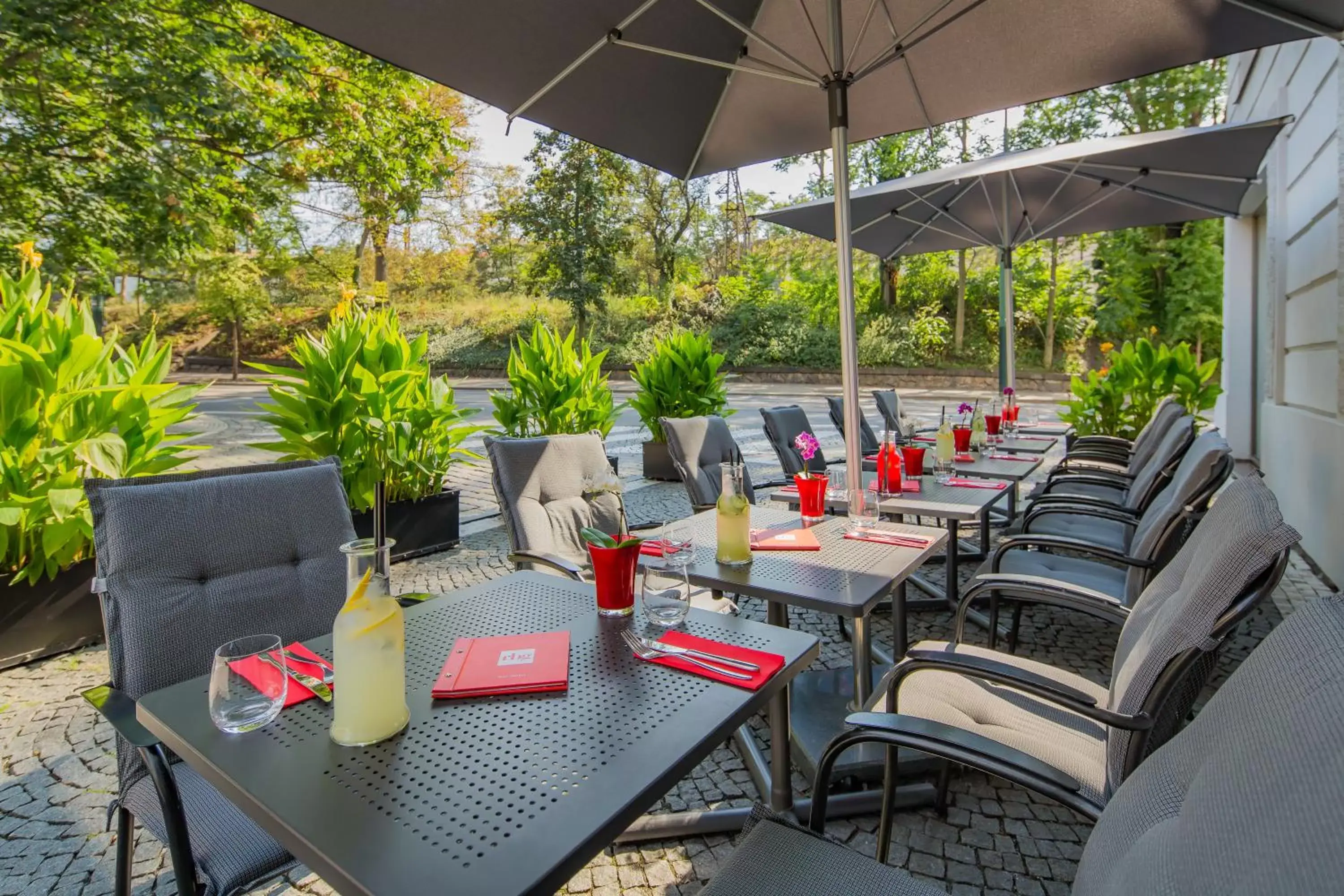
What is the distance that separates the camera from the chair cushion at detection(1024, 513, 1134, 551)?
3100 mm

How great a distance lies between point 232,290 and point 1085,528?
24955 mm

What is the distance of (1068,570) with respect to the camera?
259 centimetres

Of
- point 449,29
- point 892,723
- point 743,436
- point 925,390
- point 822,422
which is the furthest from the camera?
point 925,390

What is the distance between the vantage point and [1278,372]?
561 centimetres

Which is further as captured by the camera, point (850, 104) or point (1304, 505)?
point (1304, 505)

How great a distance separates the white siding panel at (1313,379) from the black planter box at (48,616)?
6165mm

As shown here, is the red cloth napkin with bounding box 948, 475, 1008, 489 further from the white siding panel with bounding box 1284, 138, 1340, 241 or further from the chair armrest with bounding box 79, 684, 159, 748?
the chair armrest with bounding box 79, 684, 159, 748

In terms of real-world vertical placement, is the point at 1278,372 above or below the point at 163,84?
below

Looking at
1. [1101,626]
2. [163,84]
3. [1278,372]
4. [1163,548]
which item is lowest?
[1101,626]

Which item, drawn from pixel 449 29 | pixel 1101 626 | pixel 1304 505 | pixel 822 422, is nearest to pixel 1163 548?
pixel 1101 626

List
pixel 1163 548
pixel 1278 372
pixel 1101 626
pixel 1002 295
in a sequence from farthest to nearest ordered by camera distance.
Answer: pixel 1002 295, pixel 1278 372, pixel 1101 626, pixel 1163 548

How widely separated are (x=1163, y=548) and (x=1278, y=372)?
5.01 metres

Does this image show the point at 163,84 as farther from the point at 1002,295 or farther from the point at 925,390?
the point at 925,390

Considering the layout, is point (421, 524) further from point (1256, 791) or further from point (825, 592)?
point (1256, 791)
